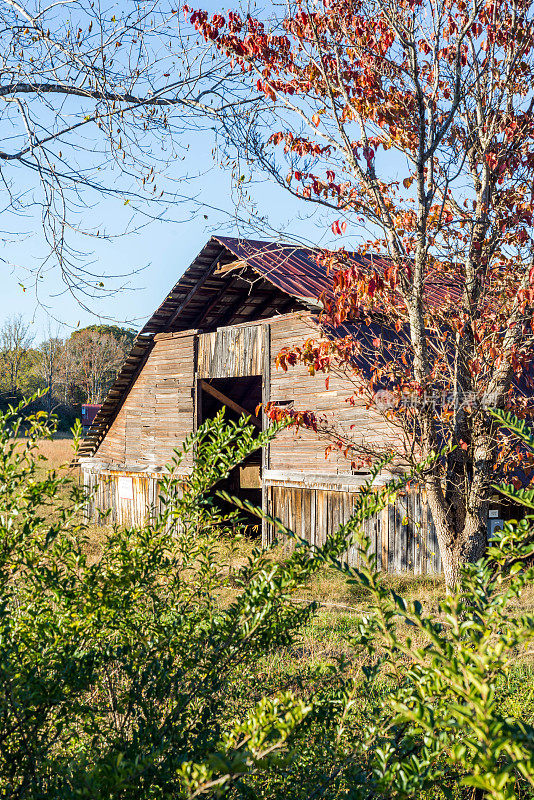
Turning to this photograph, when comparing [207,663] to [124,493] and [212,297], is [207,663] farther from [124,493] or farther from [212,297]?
[124,493]

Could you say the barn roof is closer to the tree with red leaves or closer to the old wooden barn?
the old wooden barn

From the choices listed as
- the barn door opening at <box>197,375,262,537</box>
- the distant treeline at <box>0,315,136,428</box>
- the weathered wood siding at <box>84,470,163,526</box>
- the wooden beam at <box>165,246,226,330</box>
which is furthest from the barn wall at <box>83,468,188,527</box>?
the distant treeline at <box>0,315,136,428</box>

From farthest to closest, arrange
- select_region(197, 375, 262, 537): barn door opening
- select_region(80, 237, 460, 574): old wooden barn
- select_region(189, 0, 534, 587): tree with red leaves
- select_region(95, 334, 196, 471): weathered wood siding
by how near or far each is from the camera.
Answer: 1. select_region(197, 375, 262, 537): barn door opening
2. select_region(95, 334, 196, 471): weathered wood siding
3. select_region(80, 237, 460, 574): old wooden barn
4. select_region(189, 0, 534, 587): tree with red leaves

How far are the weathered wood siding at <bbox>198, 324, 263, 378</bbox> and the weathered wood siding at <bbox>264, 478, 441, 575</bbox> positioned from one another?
9.10 feet

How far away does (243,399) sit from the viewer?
62.5 feet

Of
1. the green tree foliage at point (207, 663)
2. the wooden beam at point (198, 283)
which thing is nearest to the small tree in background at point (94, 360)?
the wooden beam at point (198, 283)

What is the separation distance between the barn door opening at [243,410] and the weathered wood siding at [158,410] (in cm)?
65

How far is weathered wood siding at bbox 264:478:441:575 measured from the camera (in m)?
11.3

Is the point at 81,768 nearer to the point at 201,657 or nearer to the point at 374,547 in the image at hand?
the point at 201,657

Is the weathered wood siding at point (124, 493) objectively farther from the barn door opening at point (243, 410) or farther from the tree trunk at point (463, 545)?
the tree trunk at point (463, 545)

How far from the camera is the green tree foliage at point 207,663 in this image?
5.41 feet

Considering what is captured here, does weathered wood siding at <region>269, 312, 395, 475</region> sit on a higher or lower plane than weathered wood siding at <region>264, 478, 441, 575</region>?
higher

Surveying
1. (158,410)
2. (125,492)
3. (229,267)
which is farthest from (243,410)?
(229,267)

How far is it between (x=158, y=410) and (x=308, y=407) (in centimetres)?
528
